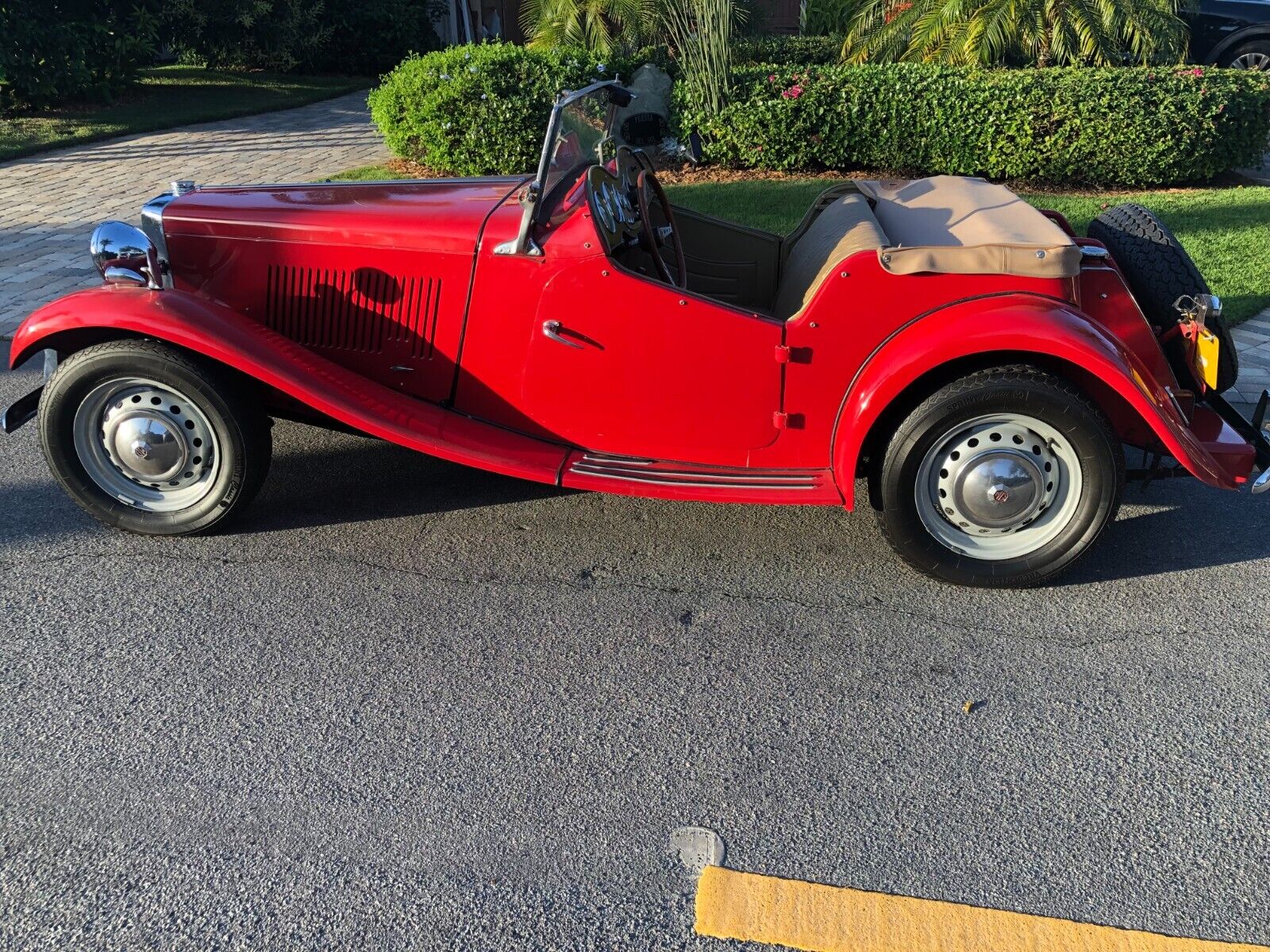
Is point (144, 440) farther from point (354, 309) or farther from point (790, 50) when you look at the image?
point (790, 50)

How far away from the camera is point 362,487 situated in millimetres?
4371

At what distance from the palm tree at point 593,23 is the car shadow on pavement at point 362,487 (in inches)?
280

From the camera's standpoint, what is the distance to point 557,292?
144 inches

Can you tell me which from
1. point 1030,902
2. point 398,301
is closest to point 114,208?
point 398,301

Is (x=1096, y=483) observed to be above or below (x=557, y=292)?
below

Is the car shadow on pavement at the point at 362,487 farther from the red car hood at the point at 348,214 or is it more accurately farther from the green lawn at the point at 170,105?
the green lawn at the point at 170,105

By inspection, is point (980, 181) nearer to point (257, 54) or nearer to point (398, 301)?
point (398, 301)

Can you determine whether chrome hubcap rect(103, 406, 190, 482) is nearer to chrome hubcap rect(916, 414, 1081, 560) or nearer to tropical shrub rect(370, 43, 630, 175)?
chrome hubcap rect(916, 414, 1081, 560)

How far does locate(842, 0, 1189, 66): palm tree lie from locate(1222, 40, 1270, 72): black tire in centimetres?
258

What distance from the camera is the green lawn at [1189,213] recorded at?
22.1 feet

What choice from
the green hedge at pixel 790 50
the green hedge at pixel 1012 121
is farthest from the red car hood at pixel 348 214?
the green hedge at pixel 790 50

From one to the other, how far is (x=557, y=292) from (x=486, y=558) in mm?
996

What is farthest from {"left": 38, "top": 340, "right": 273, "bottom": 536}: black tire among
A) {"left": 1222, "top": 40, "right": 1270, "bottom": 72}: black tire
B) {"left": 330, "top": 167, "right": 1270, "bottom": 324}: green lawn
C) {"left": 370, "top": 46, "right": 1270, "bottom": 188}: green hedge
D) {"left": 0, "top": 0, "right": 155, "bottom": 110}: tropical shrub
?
{"left": 1222, "top": 40, "right": 1270, "bottom": 72}: black tire

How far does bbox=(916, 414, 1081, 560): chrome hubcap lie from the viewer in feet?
11.6
